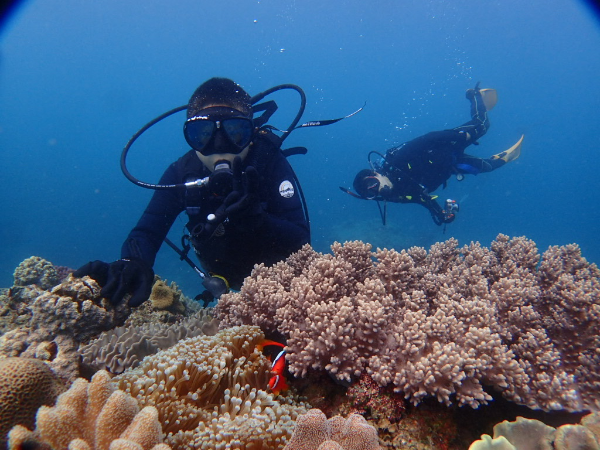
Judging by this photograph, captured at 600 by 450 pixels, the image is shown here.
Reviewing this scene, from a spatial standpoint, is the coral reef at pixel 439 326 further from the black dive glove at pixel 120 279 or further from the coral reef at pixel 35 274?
→ the coral reef at pixel 35 274

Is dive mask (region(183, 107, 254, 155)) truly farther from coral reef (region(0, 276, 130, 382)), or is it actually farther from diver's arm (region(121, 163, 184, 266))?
coral reef (region(0, 276, 130, 382))

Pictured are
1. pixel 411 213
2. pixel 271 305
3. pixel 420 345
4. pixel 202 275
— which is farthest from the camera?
pixel 411 213

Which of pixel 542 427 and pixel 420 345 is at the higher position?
pixel 420 345

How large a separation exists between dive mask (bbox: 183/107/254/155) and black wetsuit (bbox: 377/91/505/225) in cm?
761

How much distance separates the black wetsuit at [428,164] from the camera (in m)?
A: 10.6

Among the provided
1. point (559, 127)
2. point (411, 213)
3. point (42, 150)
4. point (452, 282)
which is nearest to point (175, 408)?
point (452, 282)

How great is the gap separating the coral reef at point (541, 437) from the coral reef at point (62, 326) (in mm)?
3022

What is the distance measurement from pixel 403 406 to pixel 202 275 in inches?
129

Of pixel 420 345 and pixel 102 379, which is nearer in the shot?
pixel 102 379

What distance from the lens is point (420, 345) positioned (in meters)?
1.77

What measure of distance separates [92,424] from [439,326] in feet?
6.10

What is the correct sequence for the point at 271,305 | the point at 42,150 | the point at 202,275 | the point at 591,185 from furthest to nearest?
the point at 42,150 → the point at 591,185 → the point at 202,275 → the point at 271,305

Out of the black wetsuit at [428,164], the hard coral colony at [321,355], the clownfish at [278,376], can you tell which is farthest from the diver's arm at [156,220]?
the black wetsuit at [428,164]

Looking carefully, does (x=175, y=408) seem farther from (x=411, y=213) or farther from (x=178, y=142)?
(x=178, y=142)
